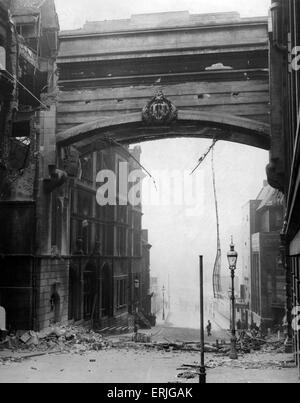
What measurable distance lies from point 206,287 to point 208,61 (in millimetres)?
126596

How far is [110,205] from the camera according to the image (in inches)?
1423

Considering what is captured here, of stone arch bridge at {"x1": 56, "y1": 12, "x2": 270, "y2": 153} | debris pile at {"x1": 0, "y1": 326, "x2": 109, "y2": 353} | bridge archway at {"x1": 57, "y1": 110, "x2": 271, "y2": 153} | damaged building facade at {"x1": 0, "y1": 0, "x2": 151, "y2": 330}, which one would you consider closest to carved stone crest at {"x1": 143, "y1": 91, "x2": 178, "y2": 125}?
stone arch bridge at {"x1": 56, "y1": 12, "x2": 270, "y2": 153}

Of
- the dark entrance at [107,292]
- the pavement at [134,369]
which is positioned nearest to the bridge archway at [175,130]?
the pavement at [134,369]

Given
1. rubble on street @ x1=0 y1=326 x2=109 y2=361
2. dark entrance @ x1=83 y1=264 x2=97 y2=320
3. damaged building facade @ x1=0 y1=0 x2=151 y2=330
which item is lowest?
rubble on street @ x1=0 y1=326 x2=109 y2=361

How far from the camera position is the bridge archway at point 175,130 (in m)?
21.5

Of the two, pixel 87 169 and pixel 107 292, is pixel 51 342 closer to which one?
pixel 87 169

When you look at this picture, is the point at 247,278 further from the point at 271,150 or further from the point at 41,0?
the point at 41,0

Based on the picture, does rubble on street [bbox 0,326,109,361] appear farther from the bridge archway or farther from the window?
the window

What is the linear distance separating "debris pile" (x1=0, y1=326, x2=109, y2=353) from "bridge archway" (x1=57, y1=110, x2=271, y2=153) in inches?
343

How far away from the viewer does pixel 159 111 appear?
21859 millimetres

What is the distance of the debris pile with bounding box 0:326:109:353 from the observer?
19547mm

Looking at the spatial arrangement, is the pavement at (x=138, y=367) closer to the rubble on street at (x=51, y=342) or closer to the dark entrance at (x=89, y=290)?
the rubble on street at (x=51, y=342)

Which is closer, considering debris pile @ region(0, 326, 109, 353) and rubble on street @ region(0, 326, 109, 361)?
rubble on street @ region(0, 326, 109, 361)

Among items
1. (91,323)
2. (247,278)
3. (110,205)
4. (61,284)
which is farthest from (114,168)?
(247,278)
